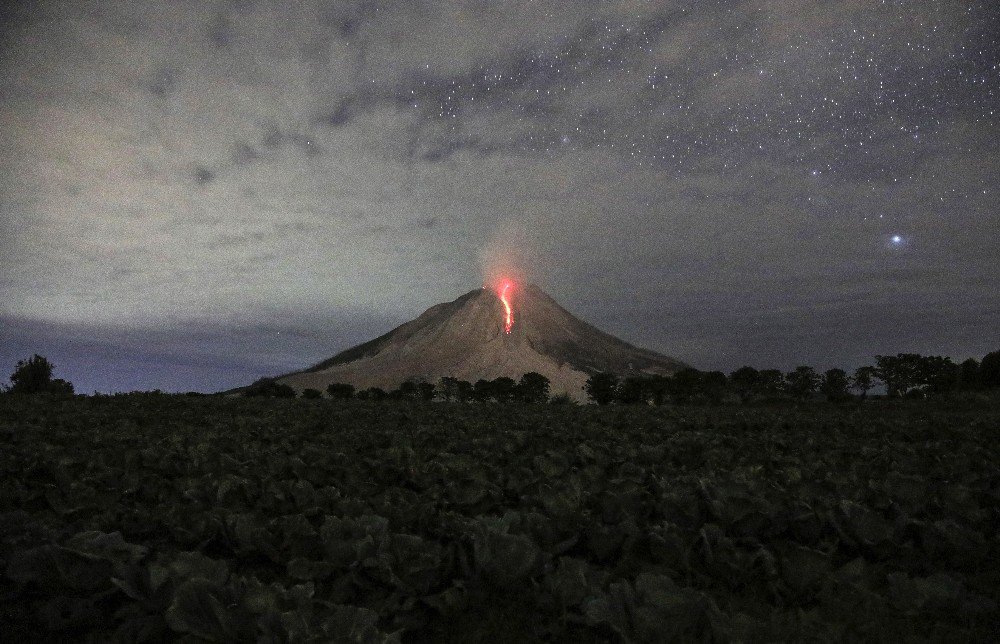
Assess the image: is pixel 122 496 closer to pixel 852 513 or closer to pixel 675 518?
pixel 675 518

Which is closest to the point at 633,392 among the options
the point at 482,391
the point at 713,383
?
the point at 713,383

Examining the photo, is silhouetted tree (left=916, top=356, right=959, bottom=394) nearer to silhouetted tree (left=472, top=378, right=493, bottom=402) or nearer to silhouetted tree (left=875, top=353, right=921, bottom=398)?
silhouetted tree (left=875, top=353, right=921, bottom=398)

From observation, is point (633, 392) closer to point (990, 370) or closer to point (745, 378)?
point (745, 378)

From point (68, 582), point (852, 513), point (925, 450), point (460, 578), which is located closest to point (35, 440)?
point (68, 582)

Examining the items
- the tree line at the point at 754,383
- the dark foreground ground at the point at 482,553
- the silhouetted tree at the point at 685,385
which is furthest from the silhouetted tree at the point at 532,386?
the dark foreground ground at the point at 482,553

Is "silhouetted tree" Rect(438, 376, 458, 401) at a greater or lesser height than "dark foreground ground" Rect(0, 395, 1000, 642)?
greater

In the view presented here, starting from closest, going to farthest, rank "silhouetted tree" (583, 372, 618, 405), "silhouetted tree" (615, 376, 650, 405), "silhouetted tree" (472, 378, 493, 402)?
"silhouetted tree" (615, 376, 650, 405) < "silhouetted tree" (583, 372, 618, 405) < "silhouetted tree" (472, 378, 493, 402)

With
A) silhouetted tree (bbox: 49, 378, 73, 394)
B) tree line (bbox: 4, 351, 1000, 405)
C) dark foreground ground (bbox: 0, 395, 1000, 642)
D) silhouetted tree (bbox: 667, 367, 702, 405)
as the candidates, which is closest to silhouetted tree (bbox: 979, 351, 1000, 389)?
tree line (bbox: 4, 351, 1000, 405)
